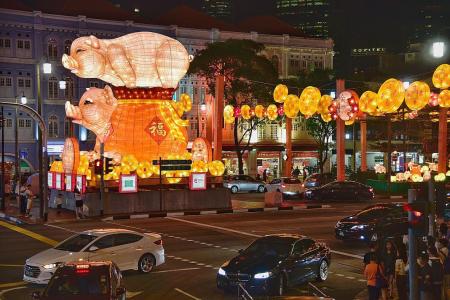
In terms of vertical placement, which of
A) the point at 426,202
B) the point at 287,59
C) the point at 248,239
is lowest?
the point at 248,239

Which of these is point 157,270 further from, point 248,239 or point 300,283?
Answer: point 248,239

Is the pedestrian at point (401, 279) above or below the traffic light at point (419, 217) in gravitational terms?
below

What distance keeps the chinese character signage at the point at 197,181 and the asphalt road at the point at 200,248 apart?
135 inches

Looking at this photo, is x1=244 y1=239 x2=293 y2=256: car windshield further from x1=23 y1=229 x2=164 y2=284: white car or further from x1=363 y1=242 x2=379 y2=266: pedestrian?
x1=23 y1=229 x2=164 y2=284: white car

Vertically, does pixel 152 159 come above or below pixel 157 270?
above

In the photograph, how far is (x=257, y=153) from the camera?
7194 centimetres

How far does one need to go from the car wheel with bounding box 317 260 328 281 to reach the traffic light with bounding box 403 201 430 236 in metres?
6.84

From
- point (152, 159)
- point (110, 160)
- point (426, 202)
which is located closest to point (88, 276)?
point (426, 202)

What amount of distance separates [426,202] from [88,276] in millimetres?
6077

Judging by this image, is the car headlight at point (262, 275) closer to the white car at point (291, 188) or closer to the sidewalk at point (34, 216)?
the sidewalk at point (34, 216)

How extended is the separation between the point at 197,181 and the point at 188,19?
4052 cm

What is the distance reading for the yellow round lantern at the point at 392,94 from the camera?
29203mm

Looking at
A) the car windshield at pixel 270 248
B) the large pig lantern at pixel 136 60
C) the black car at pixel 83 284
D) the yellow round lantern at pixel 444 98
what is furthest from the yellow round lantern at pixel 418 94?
the black car at pixel 83 284

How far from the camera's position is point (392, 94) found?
96.3ft
